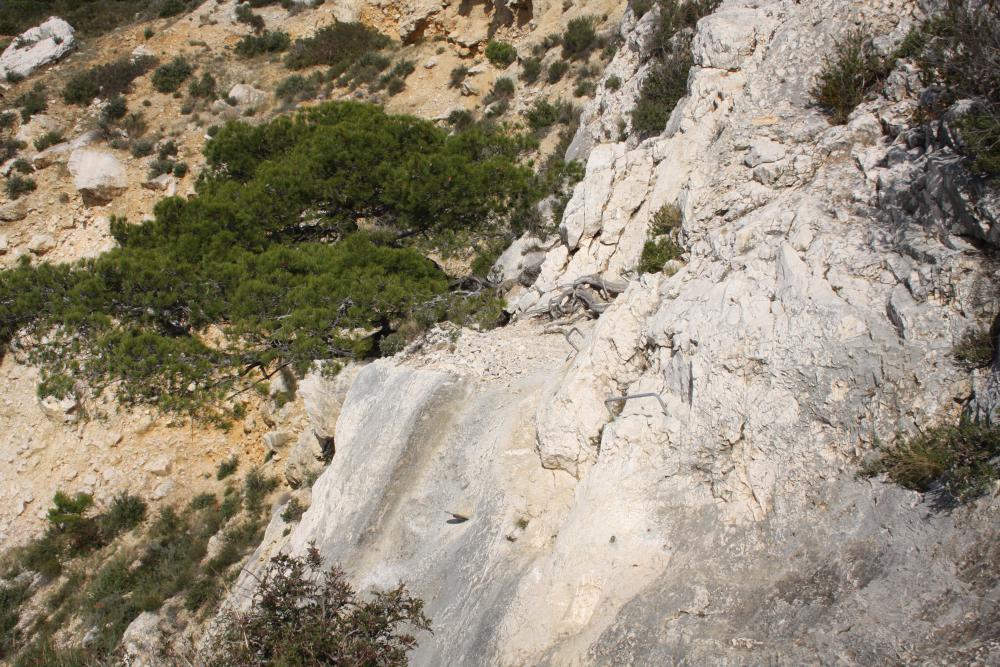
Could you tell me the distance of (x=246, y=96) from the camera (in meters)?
25.4

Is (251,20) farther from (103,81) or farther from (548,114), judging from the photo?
(548,114)

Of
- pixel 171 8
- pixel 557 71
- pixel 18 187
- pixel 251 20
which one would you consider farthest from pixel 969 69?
pixel 171 8

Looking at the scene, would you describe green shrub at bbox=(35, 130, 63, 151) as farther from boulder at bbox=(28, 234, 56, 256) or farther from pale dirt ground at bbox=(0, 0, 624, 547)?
boulder at bbox=(28, 234, 56, 256)

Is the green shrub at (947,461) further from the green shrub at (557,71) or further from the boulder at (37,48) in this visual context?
the boulder at (37,48)

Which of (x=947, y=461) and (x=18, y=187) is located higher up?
(x=947, y=461)

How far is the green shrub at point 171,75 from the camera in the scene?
25719 millimetres

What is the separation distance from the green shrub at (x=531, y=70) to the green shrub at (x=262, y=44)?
499 inches

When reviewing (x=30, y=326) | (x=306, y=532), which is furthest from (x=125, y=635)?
(x=30, y=326)

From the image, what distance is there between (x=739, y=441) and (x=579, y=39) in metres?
18.8

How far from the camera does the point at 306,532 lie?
28.1 ft

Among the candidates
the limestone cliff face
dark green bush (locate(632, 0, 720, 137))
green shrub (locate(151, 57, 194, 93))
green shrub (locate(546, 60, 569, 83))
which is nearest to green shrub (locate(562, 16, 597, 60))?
green shrub (locate(546, 60, 569, 83))

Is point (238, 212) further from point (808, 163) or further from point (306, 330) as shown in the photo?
point (808, 163)

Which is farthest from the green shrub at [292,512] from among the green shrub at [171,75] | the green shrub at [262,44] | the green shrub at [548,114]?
the green shrub at [262,44]

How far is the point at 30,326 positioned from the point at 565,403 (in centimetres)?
1088
